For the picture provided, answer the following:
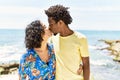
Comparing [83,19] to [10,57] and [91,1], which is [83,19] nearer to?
[91,1]

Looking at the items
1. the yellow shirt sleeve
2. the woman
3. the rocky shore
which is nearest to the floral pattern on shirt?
the woman

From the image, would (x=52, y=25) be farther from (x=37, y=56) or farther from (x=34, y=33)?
(x=37, y=56)

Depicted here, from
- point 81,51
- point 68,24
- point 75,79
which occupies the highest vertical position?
point 68,24

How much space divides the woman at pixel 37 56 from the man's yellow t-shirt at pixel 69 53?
0.05 meters

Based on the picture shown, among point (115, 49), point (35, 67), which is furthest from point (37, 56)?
point (115, 49)

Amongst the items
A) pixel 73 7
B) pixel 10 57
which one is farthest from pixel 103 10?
pixel 10 57

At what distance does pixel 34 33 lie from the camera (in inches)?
120

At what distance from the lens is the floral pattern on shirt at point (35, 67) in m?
3.11

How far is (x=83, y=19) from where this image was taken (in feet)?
148

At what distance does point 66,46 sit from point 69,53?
0.05m

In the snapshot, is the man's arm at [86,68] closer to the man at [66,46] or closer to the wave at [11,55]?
the man at [66,46]

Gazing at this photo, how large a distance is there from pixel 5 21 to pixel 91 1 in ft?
33.4

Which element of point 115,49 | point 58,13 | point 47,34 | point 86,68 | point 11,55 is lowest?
point 11,55

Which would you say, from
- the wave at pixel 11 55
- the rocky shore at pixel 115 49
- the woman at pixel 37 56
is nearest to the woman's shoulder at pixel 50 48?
the woman at pixel 37 56
